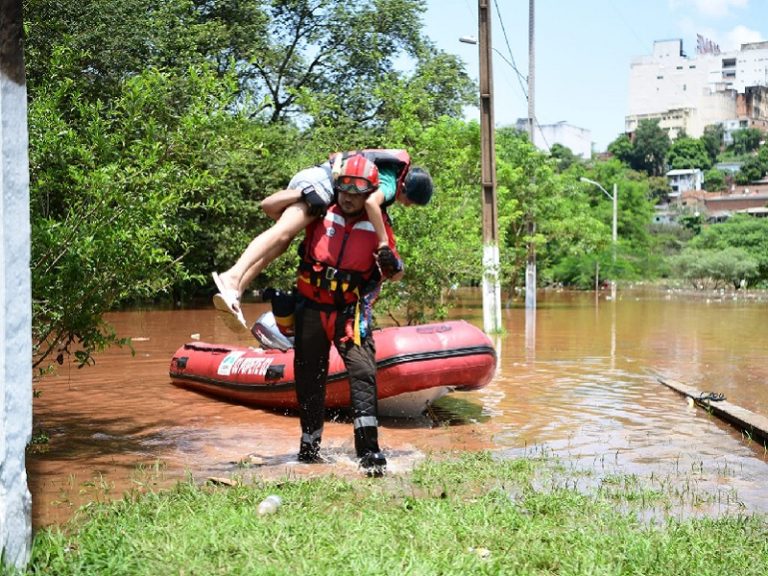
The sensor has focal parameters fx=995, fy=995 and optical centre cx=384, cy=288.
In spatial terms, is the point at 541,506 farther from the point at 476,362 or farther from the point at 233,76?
the point at 233,76

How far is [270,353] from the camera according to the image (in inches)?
347

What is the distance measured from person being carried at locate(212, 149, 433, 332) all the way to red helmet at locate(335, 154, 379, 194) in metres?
0.01

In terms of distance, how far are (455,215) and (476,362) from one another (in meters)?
9.14

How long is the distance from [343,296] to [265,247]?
23.2 inches

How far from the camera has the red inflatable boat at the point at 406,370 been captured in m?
7.69

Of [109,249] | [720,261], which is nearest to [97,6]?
[109,249]

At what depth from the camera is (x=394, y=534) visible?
412 cm

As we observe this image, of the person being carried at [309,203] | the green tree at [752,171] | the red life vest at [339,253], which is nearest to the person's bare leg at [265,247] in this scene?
the person being carried at [309,203]

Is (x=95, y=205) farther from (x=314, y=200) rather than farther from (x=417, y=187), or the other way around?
(x=417, y=187)

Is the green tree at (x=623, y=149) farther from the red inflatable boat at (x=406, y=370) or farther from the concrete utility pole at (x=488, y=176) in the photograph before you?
the red inflatable boat at (x=406, y=370)

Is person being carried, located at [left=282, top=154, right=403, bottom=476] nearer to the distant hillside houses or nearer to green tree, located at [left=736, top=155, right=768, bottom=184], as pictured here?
green tree, located at [left=736, top=155, right=768, bottom=184]

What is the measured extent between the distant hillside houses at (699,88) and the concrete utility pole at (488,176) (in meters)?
120

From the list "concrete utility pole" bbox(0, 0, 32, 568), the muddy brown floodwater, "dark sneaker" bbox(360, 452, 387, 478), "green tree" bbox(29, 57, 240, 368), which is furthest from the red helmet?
"concrete utility pole" bbox(0, 0, 32, 568)

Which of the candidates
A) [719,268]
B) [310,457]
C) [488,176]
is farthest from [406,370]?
[719,268]
